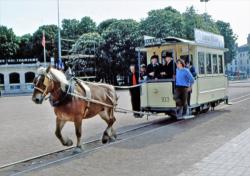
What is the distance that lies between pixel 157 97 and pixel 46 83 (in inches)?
256

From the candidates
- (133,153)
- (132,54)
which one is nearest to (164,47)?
(133,153)

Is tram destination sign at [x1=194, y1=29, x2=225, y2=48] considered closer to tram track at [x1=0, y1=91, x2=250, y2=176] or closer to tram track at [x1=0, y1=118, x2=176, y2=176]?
tram track at [x1=0, y1=118, x2=176, y2=176]

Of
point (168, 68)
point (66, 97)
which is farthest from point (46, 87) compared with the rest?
point (168, 68)

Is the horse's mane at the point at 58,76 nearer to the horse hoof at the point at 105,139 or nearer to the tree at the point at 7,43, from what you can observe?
the horse hoof at the point at 105,139

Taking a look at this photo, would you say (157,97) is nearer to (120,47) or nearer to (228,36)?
(120,47)

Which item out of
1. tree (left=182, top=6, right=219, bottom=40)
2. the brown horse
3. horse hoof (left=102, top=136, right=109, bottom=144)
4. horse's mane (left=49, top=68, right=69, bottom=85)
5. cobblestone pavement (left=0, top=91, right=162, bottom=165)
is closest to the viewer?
the brown horse

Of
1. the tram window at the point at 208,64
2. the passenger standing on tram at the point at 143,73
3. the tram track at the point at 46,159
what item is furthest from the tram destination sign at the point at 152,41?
the tram track at the point at 46,159

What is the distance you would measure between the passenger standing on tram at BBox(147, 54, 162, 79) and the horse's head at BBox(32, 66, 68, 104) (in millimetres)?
5863

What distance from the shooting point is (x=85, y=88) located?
9.65 metres

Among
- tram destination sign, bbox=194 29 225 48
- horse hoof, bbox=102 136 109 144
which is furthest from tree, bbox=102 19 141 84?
horse hoof, bbox=102 136 109 144

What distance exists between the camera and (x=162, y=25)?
178 feet

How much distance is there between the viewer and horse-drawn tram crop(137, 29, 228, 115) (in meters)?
14.5

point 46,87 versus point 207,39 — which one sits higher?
point 207,39

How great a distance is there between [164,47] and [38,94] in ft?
25.8
